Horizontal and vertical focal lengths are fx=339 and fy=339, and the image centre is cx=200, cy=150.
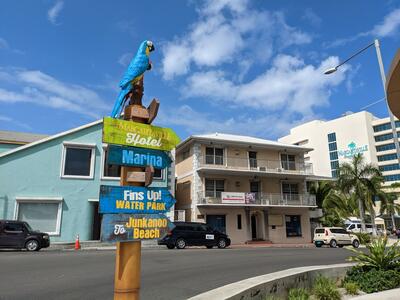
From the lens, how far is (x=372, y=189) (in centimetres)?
3512

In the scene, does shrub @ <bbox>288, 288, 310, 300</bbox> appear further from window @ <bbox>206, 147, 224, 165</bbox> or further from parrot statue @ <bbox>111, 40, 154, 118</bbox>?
window @ <bbox>206, 147, 224, 165</bbox>

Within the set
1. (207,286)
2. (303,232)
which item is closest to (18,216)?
(207,286)

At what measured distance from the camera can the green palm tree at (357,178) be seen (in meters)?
35.1

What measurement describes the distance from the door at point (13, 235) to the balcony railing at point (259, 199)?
48.4 feet

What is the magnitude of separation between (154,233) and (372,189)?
1426 inches

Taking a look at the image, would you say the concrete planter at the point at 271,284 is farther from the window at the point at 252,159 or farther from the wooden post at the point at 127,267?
the window at the point at 252,159

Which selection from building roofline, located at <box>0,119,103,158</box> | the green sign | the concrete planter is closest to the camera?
the green sign

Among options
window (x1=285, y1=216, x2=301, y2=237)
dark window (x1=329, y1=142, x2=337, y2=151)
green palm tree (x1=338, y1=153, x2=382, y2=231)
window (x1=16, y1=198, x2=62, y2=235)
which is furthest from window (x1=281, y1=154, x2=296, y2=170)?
dark window (x1=329, y1=142, x2=337, y2=151)

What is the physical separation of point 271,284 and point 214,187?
25.7 meters

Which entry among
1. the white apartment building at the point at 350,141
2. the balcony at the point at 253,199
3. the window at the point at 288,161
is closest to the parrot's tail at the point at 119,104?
the balcony at the point at 253,199

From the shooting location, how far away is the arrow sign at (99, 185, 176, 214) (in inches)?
152

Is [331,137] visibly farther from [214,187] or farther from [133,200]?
[133,200]

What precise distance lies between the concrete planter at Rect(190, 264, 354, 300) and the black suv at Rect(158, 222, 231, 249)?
46.8ft

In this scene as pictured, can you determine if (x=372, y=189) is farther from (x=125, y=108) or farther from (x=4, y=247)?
(x=125, y=108)
